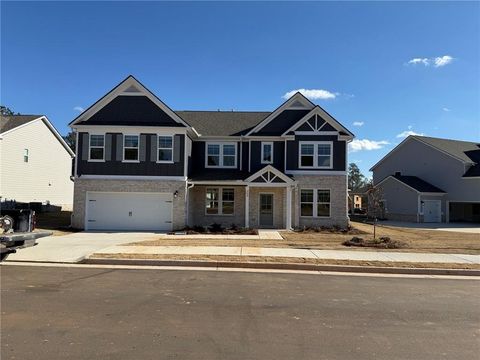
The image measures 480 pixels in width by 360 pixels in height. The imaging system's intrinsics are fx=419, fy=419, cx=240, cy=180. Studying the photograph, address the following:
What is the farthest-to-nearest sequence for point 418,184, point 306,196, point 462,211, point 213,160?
1. point 462,211
2. point 418,184
3. point 213,160
4. point 306,196

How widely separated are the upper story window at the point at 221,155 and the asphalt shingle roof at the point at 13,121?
15459 mm

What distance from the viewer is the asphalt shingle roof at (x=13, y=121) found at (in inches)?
1206

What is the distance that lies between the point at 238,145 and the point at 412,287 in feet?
57.1

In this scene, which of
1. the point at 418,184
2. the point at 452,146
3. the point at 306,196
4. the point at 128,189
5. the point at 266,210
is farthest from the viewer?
the point at 452,146

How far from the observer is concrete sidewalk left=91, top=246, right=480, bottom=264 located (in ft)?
44.3

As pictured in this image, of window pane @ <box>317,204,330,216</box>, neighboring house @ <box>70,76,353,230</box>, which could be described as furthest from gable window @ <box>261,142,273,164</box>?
window pane @ <box>317,204,330,216</box>

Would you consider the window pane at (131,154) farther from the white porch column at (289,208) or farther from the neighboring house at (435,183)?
the neighboring house at (435,183)

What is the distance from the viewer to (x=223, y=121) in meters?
28.4

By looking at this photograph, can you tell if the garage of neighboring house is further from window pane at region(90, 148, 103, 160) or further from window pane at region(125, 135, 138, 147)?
window pane at region(90, 148, 103, 160)

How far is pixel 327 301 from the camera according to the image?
833 cm

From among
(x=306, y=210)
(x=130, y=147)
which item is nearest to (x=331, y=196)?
(x=306, y=210)

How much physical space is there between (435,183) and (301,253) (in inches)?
1261

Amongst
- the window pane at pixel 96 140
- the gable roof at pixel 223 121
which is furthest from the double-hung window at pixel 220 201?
the window pane at pixel 96 140

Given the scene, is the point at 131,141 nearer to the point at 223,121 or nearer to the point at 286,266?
the point at 223,121
